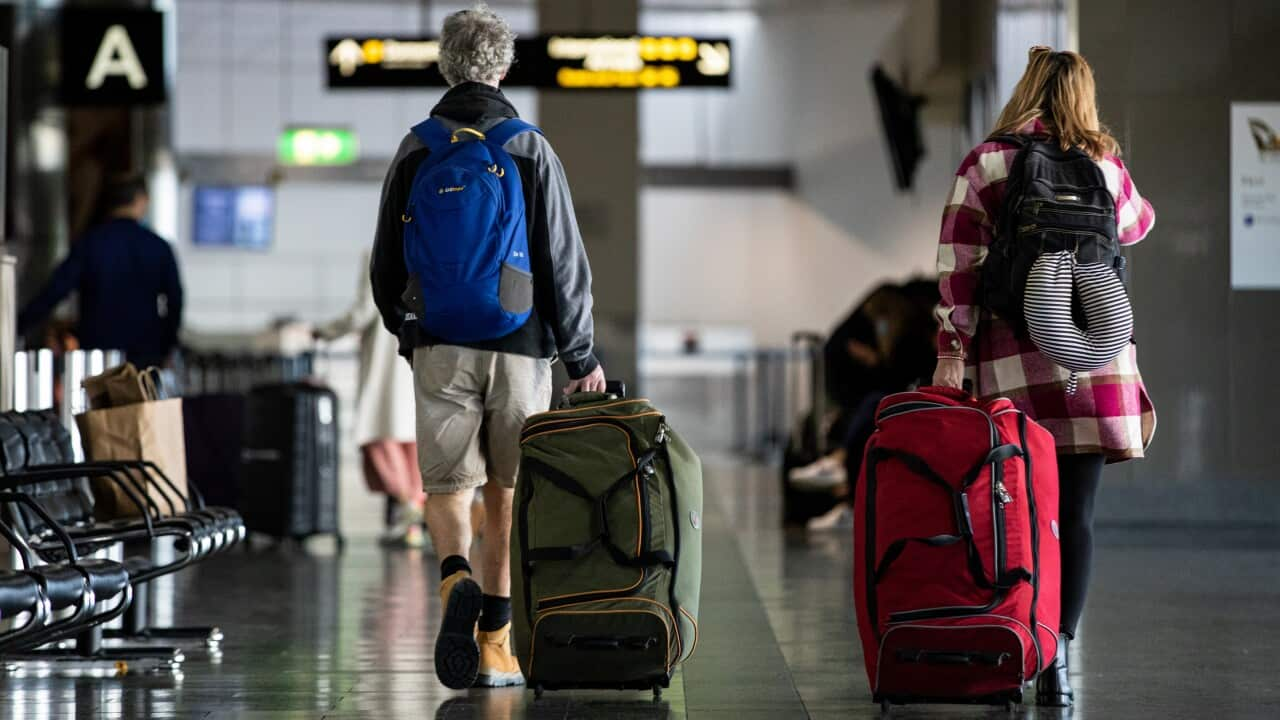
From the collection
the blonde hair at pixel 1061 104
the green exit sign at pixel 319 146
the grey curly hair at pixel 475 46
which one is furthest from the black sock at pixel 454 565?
the green exit sign at pixel 319 146

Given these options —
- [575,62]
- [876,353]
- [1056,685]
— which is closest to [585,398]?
[1056,685]

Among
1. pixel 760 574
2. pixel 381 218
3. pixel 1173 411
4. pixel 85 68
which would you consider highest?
pixel 85 68

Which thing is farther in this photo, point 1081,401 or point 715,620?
point 715,620

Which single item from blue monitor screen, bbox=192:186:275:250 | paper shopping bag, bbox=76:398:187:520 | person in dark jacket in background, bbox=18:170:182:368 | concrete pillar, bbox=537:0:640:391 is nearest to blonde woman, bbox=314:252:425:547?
person in dark jacket in background, bbox=18:170:182:368

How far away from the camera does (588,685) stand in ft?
12.3

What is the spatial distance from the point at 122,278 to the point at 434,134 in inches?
165

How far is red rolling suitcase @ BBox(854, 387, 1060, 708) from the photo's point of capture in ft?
11.5

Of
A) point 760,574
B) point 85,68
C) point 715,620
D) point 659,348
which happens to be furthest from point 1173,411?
point 659,348

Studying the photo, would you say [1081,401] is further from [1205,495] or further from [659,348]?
[659,348]

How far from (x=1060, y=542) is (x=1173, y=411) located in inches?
185

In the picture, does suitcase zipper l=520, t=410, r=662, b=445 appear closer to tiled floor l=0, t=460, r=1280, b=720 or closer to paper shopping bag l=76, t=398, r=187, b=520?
tiled floor l=0, t=460, r=1280, b=720

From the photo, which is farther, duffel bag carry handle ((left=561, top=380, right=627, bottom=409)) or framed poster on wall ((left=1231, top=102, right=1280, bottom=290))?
framed poster on wall ((left=1231, top=102, right=1280, bottom=290))

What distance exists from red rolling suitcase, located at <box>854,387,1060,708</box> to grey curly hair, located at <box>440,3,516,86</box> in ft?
4.54

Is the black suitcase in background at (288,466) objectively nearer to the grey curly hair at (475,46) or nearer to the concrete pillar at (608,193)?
the concrete pillar at (608,193)
